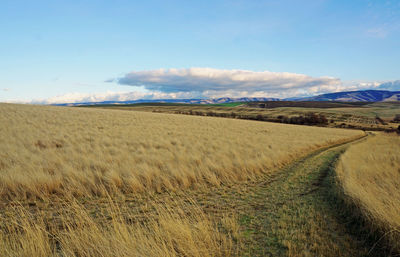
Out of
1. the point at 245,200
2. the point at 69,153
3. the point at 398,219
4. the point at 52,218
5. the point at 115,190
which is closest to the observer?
the point at 398,219

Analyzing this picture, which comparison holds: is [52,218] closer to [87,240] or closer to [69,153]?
[87,240]

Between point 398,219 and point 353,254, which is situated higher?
point 398,219

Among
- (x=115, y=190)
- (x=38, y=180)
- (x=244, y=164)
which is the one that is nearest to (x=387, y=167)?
(x=244, y=164)

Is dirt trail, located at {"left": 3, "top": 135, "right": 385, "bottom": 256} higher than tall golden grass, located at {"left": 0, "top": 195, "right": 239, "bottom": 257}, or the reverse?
tall golden grass, located at {"left": 0, "top": 195, "right": 239, "bottom": 257}

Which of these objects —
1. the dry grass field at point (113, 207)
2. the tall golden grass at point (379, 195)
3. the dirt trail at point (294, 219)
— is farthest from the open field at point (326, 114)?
the dry grass field at point (113, 207)

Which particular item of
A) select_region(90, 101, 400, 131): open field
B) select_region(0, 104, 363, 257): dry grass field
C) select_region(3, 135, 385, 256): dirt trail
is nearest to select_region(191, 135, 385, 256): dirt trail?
select_region(3, 135, 385, 256): dirt trail

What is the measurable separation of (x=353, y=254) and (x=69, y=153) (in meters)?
10.4

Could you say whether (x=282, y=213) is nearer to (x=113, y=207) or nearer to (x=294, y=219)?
(x=294, y=219)

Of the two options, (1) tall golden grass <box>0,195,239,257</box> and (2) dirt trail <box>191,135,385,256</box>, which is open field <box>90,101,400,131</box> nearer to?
(2) dirt trail <box>191,135,385,256</box>

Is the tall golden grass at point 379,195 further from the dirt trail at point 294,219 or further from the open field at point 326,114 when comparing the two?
the open field at point 326,114

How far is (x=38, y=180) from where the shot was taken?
5.66m

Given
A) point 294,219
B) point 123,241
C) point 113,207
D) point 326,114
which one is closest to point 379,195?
point 294,219

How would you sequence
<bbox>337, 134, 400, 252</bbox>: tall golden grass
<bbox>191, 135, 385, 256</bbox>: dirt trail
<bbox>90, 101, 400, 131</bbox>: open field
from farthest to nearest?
<bbox>90, 101, 400, 131</bbox>: open field, <bbox>337, 134, 400, 252</bbox>: tall golden grass, <bbox>191, 135, 385, 256</bbox>: dirt trail

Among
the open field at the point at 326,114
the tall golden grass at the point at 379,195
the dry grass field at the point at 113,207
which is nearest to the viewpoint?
the dry grass field at the point at 113,207
